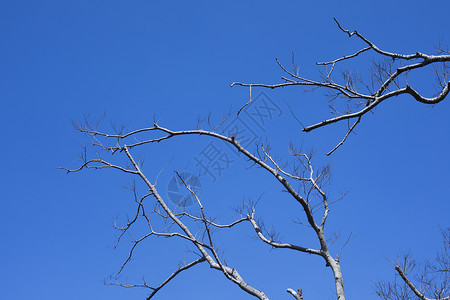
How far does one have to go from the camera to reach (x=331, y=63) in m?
4.38

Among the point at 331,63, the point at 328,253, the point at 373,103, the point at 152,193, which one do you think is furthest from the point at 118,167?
the point at 373,103

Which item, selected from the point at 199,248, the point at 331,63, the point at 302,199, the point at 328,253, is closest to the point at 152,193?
the point at 199,248

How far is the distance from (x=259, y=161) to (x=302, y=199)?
0.80 meters

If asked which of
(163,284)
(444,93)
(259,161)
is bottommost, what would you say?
(444,93)

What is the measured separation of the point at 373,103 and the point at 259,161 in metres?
2.57

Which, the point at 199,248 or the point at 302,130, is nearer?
the point at 302,130

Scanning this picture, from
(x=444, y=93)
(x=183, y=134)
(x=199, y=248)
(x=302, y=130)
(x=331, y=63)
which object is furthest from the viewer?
(x=199, y=248)

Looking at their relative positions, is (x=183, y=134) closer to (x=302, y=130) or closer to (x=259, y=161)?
(x=259, y=161)

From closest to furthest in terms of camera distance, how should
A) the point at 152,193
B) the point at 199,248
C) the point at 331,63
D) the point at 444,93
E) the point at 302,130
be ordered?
the point at 302,130 < the point at 444,93 < the point at 331,63 < the point at 199,248 < the point at 152,193

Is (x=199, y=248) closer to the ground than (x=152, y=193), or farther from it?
closer to the ground

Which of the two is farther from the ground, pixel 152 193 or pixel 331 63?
pixel 152 193

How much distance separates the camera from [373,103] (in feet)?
12.3

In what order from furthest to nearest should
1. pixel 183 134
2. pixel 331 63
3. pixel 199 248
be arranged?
1. pixel 199 248
2. pixel 183 134
3. pixel 331 63

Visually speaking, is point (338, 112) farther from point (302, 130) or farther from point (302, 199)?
point (302, 199)
